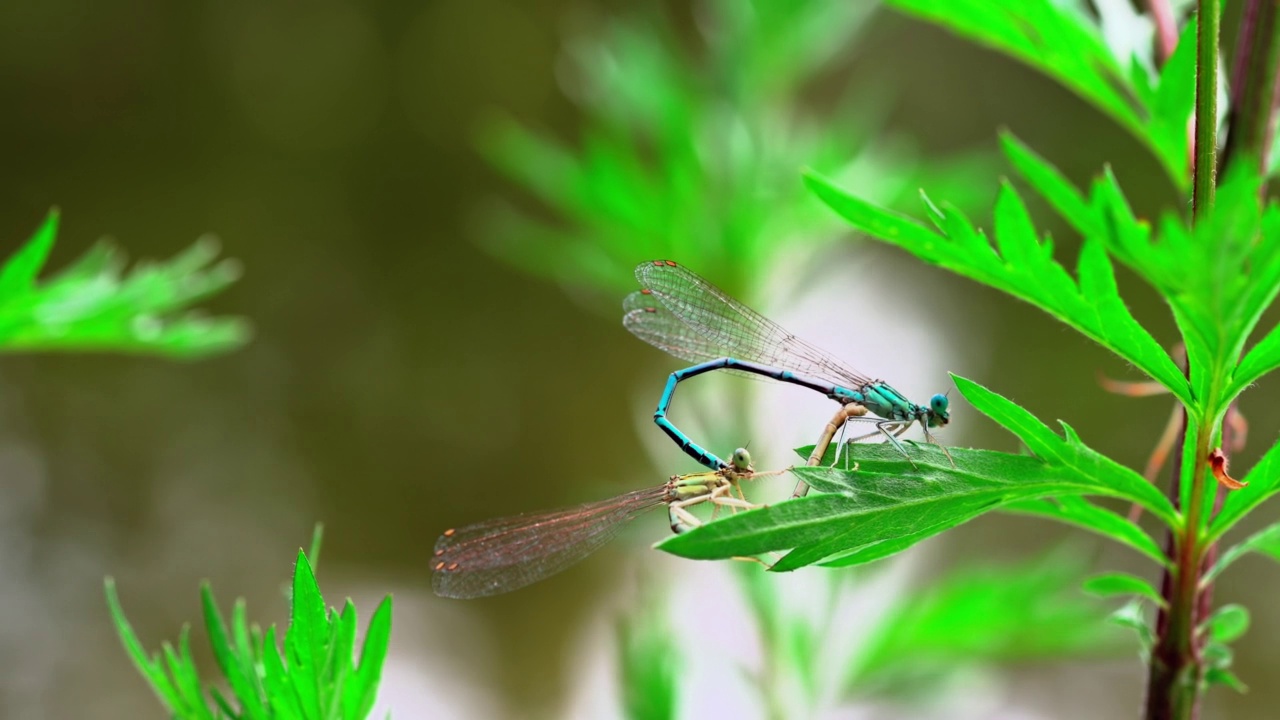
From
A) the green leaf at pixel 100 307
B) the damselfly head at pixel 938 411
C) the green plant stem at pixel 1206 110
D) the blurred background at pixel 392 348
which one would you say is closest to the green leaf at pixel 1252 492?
the green plant stem at pixel 1206 110

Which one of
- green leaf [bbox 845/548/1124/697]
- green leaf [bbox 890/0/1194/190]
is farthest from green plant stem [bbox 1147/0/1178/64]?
green leaf [bbox 845/548/1124/697]

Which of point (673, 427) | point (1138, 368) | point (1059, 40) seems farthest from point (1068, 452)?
point (673, 427)

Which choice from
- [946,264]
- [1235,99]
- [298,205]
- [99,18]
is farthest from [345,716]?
[99,18]

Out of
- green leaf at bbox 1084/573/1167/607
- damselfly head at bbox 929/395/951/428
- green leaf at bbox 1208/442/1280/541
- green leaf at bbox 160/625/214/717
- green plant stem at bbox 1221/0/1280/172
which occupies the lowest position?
green leaf at bbox 1084/573/1167/607

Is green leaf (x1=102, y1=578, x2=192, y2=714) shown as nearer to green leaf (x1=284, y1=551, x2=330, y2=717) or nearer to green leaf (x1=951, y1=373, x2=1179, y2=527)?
green leaf (x1=284, y1=551, x2=330, y2=717)

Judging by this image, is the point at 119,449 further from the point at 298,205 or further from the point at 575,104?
the point at 575,104

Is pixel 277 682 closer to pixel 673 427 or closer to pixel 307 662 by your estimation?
pixel 307 662
